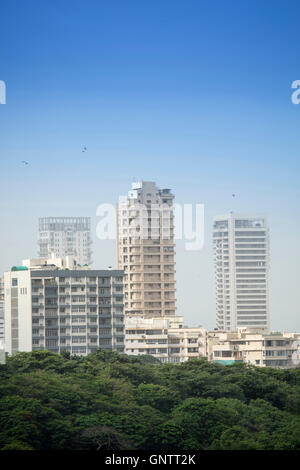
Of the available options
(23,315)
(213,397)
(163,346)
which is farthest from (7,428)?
(163,346)

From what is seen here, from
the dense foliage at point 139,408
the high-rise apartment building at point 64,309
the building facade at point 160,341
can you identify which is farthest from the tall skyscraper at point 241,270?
the dense foliage at point 139,408

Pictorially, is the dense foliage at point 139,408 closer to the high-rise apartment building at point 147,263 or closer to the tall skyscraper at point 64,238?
the high-rise apartment building at point 147,263

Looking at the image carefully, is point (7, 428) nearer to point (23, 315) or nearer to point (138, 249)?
point (23, 315)

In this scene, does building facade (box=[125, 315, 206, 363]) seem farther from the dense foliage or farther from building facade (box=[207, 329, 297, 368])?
the dense foliage

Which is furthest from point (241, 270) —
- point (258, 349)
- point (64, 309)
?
point (64, 309)

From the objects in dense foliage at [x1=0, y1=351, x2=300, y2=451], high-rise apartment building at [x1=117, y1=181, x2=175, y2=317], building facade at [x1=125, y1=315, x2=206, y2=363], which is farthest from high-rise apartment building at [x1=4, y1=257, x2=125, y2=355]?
high-rise apartment building at [x1=117, y1=181, x2=175, y2=317]

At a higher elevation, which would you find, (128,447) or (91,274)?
(91,274)

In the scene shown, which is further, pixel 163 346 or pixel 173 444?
pixel 163 346

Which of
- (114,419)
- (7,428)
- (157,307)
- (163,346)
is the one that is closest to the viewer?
(7,428)

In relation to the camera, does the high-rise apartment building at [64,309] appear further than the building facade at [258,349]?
No
